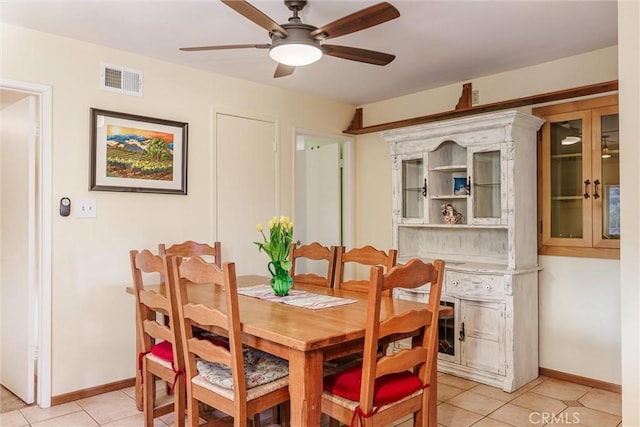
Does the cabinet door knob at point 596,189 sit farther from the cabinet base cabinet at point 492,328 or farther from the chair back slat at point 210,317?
the chair back slat at point 210,317

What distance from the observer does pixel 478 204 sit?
3486 millimetres

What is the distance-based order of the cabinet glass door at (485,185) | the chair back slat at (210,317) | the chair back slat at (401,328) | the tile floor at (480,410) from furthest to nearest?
the cabinet glass door at (485,185), the tile floor at (480,410), the chair back slat at (210,317), the chair back slat at (401,328)

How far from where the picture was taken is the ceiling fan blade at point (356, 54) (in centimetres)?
240

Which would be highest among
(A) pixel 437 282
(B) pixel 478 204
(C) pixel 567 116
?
(C) pixel 567 116

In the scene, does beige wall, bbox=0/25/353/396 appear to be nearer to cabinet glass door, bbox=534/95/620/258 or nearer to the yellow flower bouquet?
the yellow flower bouquet

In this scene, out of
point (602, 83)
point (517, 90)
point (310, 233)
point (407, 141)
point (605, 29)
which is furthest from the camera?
point (310, 233)

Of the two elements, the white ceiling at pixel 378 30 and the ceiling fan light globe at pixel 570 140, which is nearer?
the white ceiling at pixel 378 30

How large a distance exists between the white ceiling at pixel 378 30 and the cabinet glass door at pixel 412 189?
0.74 m

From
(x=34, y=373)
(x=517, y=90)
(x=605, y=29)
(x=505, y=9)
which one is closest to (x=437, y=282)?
(x=505, y=9)

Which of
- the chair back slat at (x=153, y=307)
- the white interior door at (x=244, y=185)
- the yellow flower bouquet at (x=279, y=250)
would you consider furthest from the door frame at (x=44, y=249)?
the yellow flower bouquet at (x=279, y=250)

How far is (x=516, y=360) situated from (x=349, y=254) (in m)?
1.45

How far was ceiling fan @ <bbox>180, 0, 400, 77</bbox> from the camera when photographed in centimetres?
198

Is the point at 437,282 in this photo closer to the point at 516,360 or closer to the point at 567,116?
the point at 516,360

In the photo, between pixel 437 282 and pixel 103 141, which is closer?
pixel 437 282
